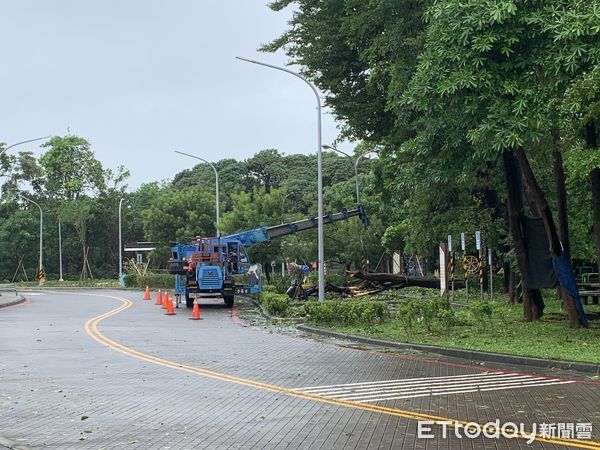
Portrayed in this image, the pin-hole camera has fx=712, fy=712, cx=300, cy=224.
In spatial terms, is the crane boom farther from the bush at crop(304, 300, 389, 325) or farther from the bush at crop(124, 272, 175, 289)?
the bush at crop(124, 272, 175, 289)

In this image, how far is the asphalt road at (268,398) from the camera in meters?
7.45

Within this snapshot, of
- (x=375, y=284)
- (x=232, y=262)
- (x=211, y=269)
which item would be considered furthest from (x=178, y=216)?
(x=211, y=269)

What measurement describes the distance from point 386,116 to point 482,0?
10427 millimetres

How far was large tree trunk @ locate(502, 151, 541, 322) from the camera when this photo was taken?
19781 millimetres

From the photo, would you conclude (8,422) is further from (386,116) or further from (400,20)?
(386,116)

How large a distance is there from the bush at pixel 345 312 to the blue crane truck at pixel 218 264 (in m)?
9.49

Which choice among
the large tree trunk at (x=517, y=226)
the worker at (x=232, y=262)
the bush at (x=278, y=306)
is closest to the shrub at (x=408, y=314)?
the large tree trunk at (x=517, y=226)

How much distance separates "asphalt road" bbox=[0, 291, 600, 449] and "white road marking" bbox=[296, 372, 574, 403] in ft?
0.05

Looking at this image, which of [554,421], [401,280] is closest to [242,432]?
[554,421]

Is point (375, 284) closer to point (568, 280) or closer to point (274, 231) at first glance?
point (274, 231)

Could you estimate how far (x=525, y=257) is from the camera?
64.9 feet

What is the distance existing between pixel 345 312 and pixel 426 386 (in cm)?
952

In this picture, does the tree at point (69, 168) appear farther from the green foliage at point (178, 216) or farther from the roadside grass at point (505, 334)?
the roadside grass at point (505, 334)

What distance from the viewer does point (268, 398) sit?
32.1 ft
